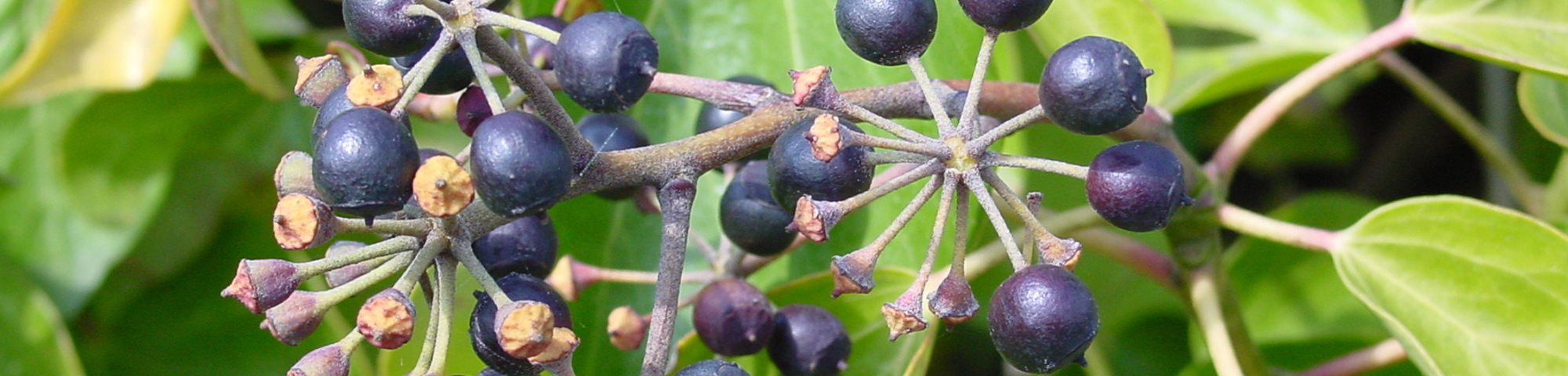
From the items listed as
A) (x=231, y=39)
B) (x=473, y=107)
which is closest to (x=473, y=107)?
(x=473, y=107)

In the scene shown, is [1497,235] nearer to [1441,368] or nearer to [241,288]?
[1441,368]

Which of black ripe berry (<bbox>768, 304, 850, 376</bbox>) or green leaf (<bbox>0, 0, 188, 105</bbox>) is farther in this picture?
green leaf (<bbox>0, 0, 188, 105</bbox>)

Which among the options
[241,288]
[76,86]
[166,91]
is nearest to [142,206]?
[166,91]

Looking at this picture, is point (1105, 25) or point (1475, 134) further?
point (1475, 134)

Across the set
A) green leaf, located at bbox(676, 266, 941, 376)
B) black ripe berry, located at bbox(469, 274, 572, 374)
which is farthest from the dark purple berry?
green leaf, located at bbox(676, 266, 941, 376)

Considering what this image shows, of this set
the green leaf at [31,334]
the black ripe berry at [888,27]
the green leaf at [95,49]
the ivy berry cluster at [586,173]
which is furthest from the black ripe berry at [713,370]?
the green leaf at [31,334]

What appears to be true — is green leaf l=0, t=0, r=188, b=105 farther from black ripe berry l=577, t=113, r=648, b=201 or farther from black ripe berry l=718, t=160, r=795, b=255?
black ripe berry l=718, t=160, r=795, b=255

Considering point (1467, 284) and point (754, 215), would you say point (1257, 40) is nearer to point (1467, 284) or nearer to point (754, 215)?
point (1467, 284)
